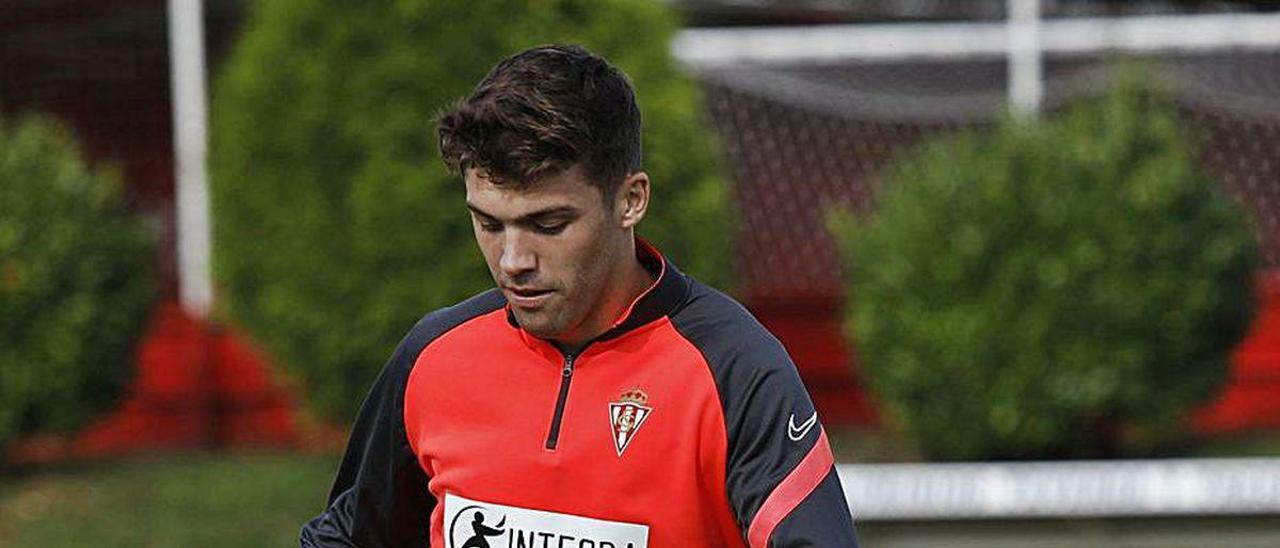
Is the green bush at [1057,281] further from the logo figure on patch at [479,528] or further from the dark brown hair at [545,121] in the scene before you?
the dark brown hair at [545,121]

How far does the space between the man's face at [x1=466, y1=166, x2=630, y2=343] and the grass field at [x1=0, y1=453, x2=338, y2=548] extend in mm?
4878

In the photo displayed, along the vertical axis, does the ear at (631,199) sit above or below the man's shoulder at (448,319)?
above

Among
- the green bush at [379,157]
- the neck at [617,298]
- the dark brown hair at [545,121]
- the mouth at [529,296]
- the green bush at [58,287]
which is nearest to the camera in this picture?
the dark brown hair at [545,121]

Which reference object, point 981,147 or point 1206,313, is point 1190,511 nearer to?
point 1206,313

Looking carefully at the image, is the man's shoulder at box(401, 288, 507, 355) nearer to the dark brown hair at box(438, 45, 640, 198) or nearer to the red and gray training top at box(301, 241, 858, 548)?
the red and gray training top at box(301, 241, 858, 548)

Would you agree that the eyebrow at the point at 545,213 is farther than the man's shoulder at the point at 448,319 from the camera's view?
No

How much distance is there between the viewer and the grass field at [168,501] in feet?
24.8

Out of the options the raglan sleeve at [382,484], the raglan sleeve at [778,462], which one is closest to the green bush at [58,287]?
the raglan sleeve at [382,484]

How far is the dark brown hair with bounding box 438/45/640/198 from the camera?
261cm

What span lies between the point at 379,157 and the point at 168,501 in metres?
1.77

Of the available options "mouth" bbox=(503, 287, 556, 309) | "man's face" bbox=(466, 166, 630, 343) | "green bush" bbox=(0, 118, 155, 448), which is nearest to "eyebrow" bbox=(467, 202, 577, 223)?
"man's face" bbox=(466, 166, 630, 343)

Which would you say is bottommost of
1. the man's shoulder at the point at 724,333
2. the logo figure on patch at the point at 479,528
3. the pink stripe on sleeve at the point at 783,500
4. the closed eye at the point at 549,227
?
the logo figure on patch at the point at 479,528

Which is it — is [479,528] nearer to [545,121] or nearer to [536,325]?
[536,325]

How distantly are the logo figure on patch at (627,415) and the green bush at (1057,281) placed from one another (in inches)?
194
